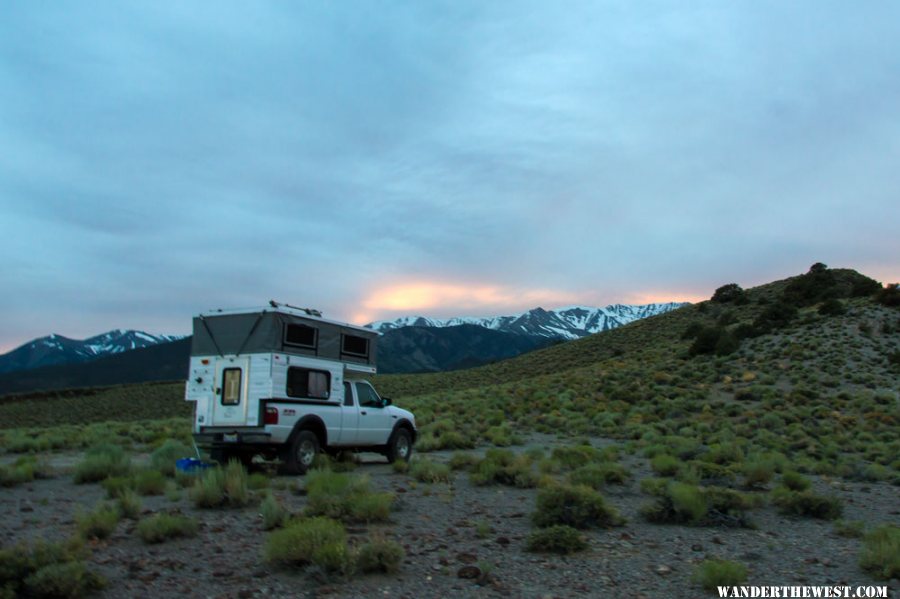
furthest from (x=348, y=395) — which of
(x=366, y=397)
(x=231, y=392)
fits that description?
(x=231, y=392)

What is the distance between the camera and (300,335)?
1412 cm

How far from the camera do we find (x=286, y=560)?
276 inches

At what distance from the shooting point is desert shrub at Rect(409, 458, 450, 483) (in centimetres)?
1309

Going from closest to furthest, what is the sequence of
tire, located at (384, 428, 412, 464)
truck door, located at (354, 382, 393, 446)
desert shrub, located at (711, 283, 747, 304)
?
truck door, located at (354, 382, 393, 446) < tire, located at (384, 428, 412, 464) < desert shrub, located at (711, 283, 747, 304)

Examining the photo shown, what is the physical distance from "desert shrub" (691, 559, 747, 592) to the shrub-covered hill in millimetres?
9647

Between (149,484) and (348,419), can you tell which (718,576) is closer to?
(149,484)

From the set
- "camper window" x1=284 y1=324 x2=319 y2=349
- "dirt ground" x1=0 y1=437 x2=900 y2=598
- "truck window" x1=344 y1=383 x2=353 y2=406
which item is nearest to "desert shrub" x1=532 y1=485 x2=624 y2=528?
"dirt ground" x1=0 y1=437 x2=900 y2=598

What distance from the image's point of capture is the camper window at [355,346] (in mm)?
15391

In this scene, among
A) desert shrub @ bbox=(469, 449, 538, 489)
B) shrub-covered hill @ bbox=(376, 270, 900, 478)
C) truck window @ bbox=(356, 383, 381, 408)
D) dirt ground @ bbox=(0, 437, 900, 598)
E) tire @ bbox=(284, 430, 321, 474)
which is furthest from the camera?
shrub-covered hill @ bbox=(376, 270, 900, 478)

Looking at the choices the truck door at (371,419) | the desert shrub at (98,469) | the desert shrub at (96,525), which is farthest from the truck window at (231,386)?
the desert shrub at (96,525)

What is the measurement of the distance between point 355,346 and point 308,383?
5.80 feet

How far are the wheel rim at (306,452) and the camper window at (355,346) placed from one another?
7.03 feet

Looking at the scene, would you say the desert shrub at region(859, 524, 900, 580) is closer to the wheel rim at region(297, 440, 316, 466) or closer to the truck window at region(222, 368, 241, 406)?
the wheel rim at region(297, 440, 316, 466)

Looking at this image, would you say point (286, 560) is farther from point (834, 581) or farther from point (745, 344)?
point (745, 344)
